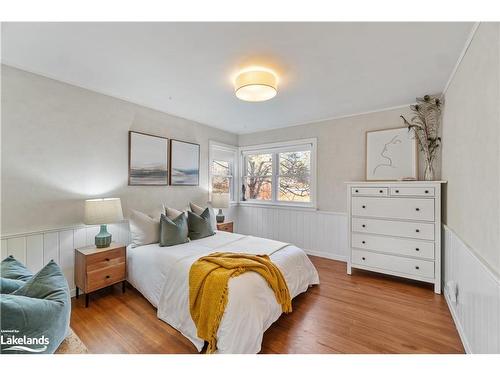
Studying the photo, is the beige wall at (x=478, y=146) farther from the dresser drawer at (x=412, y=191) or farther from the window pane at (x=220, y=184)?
the window pane at (x=220, y=184)

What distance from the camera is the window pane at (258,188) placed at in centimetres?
472

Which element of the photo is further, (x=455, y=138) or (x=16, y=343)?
(x=455, y=138)

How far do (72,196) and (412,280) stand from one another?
434 centimetres

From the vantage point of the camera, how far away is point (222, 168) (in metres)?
4.70

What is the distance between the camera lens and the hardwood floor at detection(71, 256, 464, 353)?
5.87 feet

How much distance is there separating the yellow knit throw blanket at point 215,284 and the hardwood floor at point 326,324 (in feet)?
0.80

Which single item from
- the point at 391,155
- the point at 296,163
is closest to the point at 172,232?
the point at 296,163

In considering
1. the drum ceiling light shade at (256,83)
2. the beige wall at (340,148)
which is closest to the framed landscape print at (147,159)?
the drum ceiling light shade at (256,83)

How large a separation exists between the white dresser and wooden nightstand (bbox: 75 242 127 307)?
299 centimetres

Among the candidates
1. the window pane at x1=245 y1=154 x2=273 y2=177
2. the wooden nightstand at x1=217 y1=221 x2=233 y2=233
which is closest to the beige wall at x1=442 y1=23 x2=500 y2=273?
the window pane at x1=245 y1=154 x2=273 y2=177

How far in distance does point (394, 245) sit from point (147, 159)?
3.57 meters
